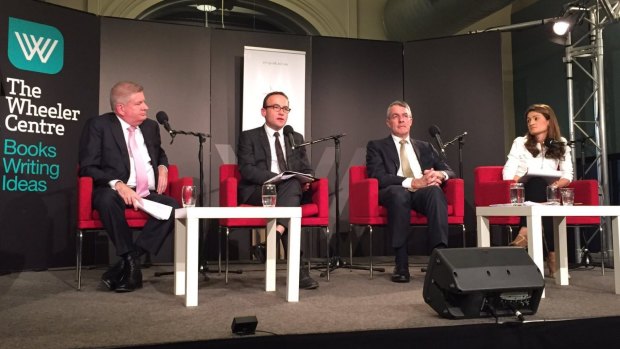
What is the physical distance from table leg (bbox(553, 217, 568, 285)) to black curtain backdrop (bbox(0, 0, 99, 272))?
3825 mm

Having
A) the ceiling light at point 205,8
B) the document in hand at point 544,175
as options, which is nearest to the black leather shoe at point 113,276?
the document in hand at point 544,175

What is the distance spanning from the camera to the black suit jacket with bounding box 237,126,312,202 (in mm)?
4074

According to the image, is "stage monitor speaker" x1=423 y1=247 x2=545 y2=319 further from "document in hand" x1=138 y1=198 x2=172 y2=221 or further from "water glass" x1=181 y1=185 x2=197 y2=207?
"document in hand" x1=138 y1=198 x2=172 y2=221

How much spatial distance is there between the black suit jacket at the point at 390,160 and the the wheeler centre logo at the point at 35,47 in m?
2.75

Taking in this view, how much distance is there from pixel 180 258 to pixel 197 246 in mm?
475

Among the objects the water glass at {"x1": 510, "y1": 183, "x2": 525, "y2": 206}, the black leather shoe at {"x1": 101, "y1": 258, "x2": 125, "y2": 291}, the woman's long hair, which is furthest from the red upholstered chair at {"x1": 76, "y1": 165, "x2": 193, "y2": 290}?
the woman's long hair

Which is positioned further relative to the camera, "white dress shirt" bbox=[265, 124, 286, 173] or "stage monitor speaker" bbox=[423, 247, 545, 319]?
"white dress shirt" bbox=[265, 124, 286, 173]

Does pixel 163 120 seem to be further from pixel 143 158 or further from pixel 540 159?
pixel 540 159

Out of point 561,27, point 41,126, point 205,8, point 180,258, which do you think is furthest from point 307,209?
point 205,8

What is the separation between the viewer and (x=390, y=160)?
14.5ft

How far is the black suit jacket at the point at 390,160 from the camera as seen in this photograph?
14.0 feet

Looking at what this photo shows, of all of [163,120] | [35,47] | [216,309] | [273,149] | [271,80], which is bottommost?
[216,309]

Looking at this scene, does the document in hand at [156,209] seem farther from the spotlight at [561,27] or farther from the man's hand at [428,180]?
the spotlight at [561,27]

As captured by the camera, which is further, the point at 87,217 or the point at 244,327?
the point at 87,217
